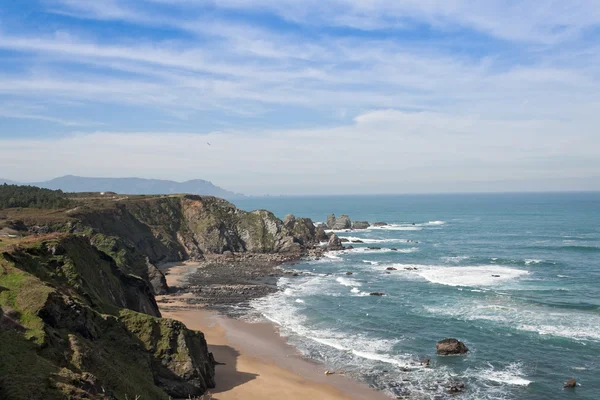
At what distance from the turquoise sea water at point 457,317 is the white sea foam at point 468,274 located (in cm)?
17

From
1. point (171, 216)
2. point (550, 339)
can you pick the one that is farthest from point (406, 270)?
point (171, 216)

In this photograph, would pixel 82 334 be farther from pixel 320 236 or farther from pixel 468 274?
pixel 320 236

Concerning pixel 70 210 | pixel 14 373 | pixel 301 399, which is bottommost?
pixel 301 399

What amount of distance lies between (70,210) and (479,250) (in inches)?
3500

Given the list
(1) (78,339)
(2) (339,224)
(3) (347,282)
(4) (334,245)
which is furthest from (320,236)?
(1) (78,339)

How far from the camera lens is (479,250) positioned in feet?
342

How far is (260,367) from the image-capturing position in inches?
1569

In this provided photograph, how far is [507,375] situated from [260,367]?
835 inches

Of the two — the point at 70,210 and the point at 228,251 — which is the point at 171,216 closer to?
the point at 228,251

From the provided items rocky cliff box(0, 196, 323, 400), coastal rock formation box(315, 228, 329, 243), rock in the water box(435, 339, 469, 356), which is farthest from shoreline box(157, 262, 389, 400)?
coastal rock formation box(315, 228, 329, 243)

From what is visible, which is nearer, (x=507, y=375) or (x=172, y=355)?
(x=172, y=355)

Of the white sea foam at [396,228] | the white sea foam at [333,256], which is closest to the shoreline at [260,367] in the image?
the white sea foam at [333,256]

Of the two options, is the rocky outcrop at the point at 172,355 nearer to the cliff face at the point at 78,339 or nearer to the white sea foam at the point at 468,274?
the cliff face at the point at 78,339

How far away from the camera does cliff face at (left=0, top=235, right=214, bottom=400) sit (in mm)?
20781
